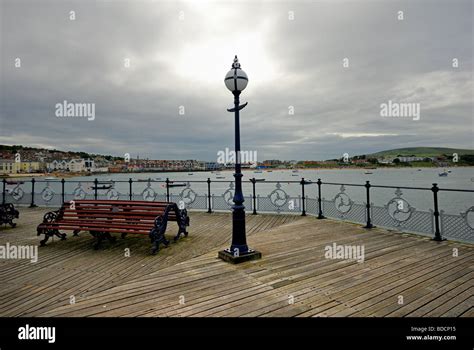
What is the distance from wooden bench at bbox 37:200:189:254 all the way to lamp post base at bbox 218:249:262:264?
1665 millimetres

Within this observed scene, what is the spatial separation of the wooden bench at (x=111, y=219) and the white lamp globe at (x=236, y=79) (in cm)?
320

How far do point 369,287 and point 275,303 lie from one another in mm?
1482

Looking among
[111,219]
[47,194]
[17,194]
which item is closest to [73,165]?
[17,194]

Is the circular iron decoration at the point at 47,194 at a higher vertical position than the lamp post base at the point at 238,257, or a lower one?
higher

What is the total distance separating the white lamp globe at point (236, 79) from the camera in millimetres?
4930

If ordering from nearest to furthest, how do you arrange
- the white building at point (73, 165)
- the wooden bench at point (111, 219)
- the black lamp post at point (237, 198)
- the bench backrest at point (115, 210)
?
the black lamp post at point (237, 198), the wooden bench at point (111, 219), the bench backrest at point (115, 210), the white building at point (73, 165)

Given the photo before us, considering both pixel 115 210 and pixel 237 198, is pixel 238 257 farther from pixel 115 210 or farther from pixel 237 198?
pixel 115 210

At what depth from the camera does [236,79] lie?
4.93 m

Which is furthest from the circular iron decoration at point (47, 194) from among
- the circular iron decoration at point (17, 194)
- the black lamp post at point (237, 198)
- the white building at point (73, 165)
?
the white building at point (73, 165)

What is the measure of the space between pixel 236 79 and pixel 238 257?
3373 millimetres

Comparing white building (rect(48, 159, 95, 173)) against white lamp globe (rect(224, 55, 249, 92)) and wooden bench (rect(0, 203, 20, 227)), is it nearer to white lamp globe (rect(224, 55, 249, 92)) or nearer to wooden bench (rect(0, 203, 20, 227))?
wooden bench (rect(0, 203, 20, 227))

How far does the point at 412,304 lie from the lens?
319 centimetres

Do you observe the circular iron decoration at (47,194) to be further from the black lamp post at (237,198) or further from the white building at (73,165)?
the white building at (73,165)
